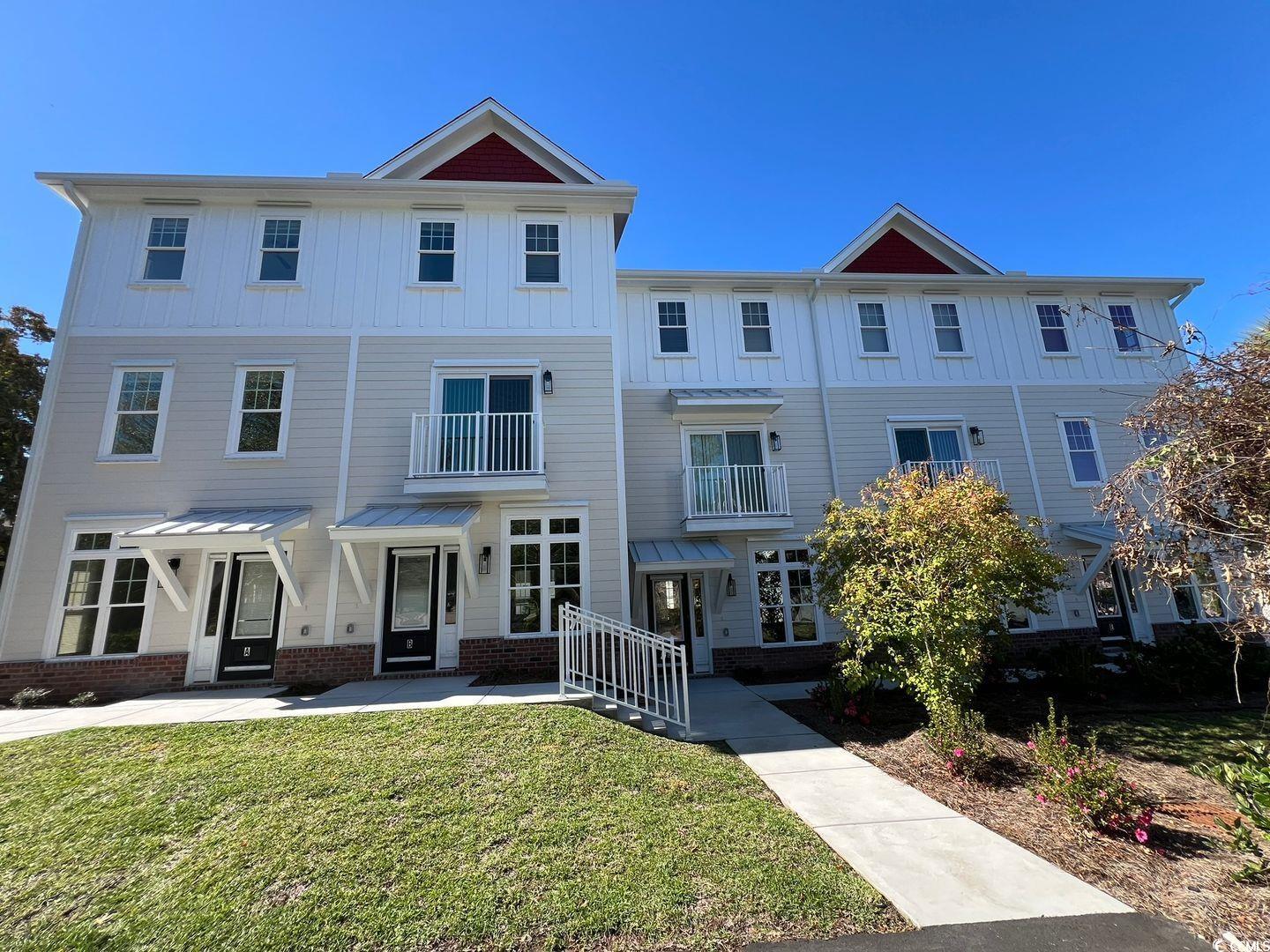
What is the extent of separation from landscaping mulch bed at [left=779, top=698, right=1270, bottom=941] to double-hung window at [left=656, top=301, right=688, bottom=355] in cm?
926

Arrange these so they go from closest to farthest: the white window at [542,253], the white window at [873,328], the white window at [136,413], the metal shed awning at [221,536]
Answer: the metal shed awning at [221,536]
the white window at [136,413]
the white window at [542,253]
the white window at [873,328]

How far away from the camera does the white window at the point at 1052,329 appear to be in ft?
45.1

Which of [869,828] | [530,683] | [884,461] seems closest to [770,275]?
[884,461]

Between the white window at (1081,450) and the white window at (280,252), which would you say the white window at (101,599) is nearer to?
the white window at (280,252)

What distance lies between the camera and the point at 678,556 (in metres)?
10.5

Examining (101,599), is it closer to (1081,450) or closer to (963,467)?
(963,467)

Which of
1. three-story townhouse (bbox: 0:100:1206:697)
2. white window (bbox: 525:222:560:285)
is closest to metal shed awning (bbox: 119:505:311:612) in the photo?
three-story townhouse (bbox: 0:100:1206:697)

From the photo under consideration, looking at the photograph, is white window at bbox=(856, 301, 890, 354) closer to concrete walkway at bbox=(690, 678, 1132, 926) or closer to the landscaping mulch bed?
the landscaping mulch bed

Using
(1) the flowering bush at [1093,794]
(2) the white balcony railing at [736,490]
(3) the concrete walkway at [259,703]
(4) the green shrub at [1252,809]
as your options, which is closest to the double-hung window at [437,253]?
(2) the white balcony railing at [736,490]

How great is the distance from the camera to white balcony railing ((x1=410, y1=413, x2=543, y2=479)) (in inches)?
372

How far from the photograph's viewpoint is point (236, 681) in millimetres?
8672

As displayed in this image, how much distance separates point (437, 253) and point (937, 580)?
35.6 ft

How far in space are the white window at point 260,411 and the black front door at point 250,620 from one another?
2.00m

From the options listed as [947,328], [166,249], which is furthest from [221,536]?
[947,328]
